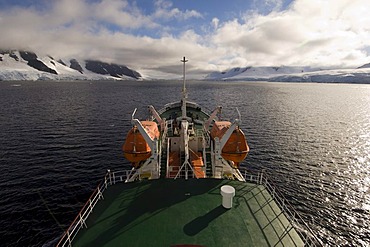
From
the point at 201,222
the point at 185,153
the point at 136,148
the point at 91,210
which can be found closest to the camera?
the point at 201,222

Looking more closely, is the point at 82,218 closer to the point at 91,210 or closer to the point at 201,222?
the point at 91,210

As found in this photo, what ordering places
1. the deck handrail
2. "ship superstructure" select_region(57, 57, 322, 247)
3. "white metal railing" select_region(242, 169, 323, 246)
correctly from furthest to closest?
"white metal railing" select_region(242, 169, 323, 246) < the deck handrail < "ship superstructure" select_region(57, 57, 322, 247)

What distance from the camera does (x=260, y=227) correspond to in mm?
15602

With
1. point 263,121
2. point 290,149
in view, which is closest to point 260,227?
point 290,149

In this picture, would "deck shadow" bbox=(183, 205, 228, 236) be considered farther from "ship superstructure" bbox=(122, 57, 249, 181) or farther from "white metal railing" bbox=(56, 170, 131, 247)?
"white metal railing" bbox=(56, 170, 131, 247)

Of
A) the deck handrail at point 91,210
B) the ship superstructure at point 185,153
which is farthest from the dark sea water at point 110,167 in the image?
the ship superstructure at point 185,153

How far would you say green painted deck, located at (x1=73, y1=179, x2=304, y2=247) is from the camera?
566 inches

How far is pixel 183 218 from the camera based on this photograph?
16219mm

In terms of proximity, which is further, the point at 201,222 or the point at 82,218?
the point at 82,218

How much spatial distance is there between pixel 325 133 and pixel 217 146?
5523cm

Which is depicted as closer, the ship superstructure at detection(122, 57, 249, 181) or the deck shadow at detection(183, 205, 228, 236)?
the deck shadow at detection(183, 205, 228, 236)

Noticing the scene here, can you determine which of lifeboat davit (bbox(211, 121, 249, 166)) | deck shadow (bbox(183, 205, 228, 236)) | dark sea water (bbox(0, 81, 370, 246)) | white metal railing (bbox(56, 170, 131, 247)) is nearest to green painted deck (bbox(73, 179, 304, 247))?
deck shadow (bbox(183, 205, 228, 236))

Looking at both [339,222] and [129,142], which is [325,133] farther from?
[129,142]

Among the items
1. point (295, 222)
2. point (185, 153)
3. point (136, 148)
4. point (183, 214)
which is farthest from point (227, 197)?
point (295, 222)
